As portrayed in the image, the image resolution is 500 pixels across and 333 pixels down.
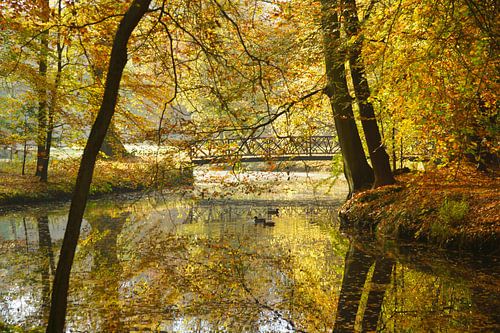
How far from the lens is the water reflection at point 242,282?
5691 mm

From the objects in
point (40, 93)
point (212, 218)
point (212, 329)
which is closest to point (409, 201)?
point (212, 218)

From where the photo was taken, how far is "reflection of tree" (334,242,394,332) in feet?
18.7

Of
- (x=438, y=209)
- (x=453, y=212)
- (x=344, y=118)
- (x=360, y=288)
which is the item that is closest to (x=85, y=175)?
(x=360, y=288)

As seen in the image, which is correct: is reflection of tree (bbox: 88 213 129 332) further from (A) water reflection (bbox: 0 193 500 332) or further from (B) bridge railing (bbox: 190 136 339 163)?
(B) bridge railing (bbox: 190 136 339 163)

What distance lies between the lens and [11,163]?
60.4 ft

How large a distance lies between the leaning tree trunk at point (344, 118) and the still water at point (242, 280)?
3.97 ft

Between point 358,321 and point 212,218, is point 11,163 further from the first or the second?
point 358,321

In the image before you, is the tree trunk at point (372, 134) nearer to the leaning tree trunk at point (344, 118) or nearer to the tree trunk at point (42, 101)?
the leaning tree trunk at point (344, 118)

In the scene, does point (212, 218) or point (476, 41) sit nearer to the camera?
point (476, 41)

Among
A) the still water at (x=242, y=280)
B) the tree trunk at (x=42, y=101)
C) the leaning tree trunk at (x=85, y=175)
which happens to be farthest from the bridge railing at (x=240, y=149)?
the tree trunk at (x=42, y=101)

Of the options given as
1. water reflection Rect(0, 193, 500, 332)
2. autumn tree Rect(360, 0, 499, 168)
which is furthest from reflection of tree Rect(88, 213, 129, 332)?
autumn tree Rect(360, 0, 499, 168)

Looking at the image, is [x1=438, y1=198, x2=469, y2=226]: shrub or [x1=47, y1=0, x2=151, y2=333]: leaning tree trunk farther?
[x1=438, y1=198, x2=469, y2=226]: shrub

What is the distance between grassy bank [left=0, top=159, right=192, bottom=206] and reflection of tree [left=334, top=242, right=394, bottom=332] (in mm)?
6151

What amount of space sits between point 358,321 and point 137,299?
2484 millimetres
